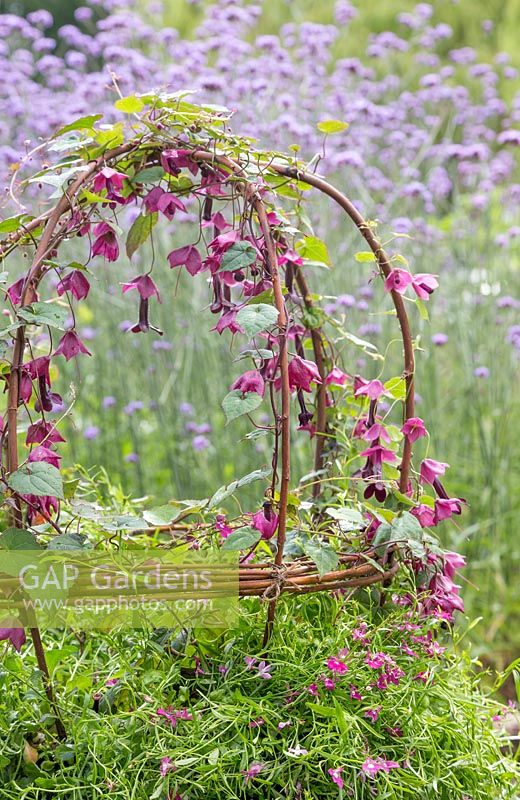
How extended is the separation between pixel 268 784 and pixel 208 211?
76 cm

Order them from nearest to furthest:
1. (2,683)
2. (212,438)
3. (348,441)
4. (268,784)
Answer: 1. (268,784)
2. (2,683)
3. (348,441)
4. (212,438)

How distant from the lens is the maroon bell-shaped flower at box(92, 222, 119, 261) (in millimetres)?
1213

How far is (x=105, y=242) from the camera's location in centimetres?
123

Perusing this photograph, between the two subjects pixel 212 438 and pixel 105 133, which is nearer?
pixel 105 133

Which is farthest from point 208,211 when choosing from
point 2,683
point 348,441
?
point 2,683

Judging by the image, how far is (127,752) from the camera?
1132mm

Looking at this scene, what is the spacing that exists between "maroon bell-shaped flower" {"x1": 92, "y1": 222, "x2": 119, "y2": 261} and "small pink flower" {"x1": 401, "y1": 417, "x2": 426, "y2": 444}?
459mm

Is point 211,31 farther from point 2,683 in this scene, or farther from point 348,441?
point 2,683

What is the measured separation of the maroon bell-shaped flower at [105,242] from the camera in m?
1.21

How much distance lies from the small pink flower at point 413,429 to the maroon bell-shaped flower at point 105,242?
0.46 meters

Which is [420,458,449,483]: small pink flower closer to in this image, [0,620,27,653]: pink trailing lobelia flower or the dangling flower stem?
the dangling flower stem

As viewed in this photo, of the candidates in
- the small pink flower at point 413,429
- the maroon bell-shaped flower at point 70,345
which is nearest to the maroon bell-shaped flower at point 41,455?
the maroon bell-shaped flower at point 70,345

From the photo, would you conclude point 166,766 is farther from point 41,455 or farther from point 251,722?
point 41,455

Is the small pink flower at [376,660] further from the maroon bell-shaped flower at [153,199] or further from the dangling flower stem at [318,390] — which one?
the maroon bell-shaped flower at [153,199]
